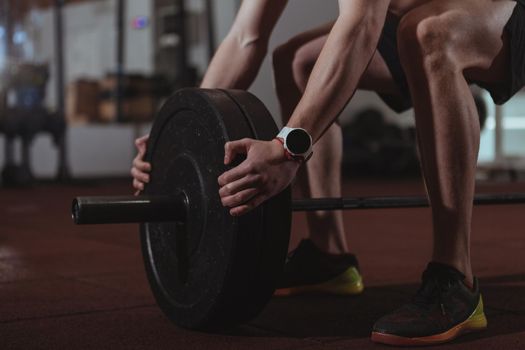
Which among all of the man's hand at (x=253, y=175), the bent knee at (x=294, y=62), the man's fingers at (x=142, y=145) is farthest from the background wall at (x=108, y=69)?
the man's hand at (x=253, y=175)

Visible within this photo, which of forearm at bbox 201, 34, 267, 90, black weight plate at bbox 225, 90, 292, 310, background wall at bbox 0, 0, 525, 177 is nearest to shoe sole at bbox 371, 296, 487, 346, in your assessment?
black weight plate at bbox 225, 90, 292, 310

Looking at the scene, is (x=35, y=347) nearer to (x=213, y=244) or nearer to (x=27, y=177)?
(x=213, y=244)

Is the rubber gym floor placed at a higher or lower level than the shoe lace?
lower

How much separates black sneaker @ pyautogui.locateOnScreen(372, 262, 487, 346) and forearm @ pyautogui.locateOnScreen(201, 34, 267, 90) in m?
0.48

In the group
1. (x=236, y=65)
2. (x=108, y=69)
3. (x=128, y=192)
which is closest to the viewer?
(x=236, y=65)

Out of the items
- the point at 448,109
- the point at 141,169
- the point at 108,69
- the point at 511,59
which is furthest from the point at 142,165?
the point at 108,69

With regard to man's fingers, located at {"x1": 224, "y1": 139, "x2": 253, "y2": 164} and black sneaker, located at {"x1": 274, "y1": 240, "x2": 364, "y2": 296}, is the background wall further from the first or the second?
man's fingers, located at {"x1": 224, "y1": 139, "x2": 253, "y2": 164}

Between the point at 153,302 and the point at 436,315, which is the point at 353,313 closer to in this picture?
the point at 436,315

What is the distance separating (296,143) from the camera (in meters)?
0.96

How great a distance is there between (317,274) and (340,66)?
1.73 feet

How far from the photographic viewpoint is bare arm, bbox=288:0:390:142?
39.6 inches

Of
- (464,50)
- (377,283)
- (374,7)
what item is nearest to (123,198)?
(374,7)

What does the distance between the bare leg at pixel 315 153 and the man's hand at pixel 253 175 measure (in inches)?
18.0

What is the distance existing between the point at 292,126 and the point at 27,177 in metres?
4.74
